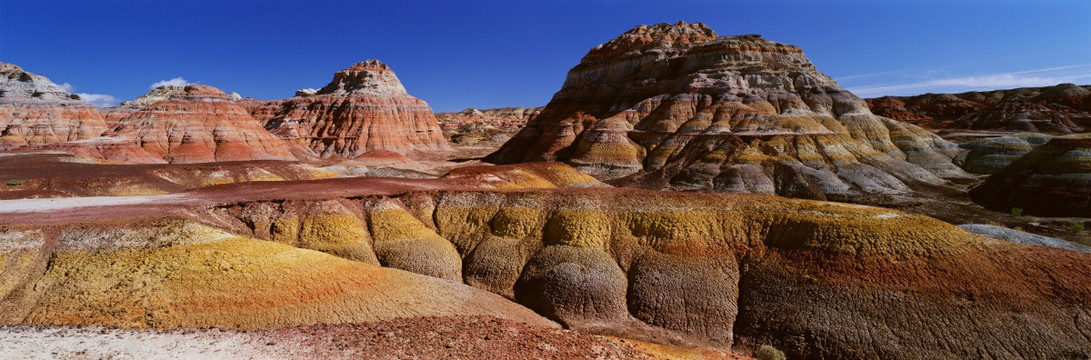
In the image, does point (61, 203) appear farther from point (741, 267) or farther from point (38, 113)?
point (38, 113)

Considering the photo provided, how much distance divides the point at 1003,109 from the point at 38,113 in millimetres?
176618

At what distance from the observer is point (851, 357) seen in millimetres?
20062

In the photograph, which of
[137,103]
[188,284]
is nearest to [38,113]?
[137,103]

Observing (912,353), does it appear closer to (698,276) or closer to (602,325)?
(698,276)

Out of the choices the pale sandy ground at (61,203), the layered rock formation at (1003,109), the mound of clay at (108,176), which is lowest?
the pale sandy ground at (61,203)

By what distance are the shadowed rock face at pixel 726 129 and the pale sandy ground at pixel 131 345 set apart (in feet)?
163

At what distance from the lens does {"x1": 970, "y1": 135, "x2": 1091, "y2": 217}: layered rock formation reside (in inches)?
1748

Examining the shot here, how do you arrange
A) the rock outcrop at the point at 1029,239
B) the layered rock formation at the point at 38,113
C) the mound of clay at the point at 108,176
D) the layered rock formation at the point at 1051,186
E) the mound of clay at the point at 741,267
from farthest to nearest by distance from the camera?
the layered rock formation at the point at 38,113 → the layered rock formation at the point at 1051,186 → the mound of clay at the point at 108,176 → the rock outcrop at the point at 1029,239 → the mound of clay at the point at 741,267

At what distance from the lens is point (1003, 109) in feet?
355

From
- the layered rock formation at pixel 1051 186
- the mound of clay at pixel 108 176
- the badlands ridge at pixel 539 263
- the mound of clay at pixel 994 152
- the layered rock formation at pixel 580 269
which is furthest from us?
the mound of clay at pixel 994 152

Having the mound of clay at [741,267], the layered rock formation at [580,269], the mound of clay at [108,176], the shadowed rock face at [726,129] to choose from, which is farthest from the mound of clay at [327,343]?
the shadowed rock face at [726,129]

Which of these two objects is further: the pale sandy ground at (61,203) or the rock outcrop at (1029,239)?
the rock outcrop at (1029,239)

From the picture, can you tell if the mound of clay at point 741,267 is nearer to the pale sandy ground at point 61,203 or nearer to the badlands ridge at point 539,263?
the badlands ridge at point 539,263

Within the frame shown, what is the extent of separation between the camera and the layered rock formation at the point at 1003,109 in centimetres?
9781
